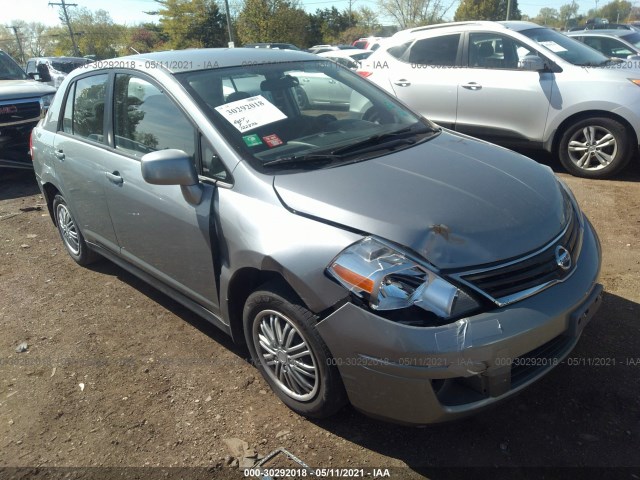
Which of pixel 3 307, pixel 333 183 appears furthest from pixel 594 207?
pixel 3 307

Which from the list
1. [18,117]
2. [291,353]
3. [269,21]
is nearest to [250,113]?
[291,353]

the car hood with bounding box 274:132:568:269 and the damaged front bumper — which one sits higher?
the car hood with bounding box 274:132:568:269

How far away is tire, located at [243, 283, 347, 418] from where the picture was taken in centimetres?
226

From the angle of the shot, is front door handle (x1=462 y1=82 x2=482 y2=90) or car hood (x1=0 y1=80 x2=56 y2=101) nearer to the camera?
front door handle (x1=462 y1=82 x2=482 y2=90)

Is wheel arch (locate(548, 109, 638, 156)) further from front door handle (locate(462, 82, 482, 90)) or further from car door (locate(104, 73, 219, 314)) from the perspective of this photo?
car door (locate(104, 73, 219, 314))

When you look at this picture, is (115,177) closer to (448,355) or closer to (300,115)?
(300,115)

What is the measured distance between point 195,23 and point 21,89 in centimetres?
3665

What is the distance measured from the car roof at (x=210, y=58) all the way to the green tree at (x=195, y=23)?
40204 millimetres

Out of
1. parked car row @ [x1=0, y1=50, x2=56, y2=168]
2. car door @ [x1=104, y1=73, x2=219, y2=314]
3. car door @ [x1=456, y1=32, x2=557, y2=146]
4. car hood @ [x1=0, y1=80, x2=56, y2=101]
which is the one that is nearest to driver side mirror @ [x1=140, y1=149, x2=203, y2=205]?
car door @ [x1=104, y1=73, x2=219, y2=314]

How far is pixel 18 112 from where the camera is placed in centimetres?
761

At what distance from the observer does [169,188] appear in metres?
2.86

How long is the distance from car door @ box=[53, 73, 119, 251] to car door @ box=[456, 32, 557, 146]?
14.8 feet

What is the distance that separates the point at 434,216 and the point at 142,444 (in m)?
1.81

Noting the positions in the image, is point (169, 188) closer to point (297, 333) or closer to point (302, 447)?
point (297, 333)
